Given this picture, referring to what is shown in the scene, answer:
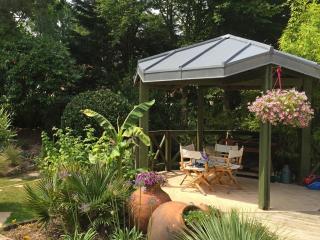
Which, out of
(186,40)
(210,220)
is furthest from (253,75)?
(186,40)

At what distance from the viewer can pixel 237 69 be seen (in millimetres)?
7867

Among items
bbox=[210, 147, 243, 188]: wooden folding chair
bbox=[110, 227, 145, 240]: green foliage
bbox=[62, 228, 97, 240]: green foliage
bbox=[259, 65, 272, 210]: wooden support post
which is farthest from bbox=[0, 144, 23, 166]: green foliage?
bbox=[110, 227, 145, 240]: green foliage

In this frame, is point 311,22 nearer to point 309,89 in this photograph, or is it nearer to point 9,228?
point 309,89

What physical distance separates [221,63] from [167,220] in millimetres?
3431

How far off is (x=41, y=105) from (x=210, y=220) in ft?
41.6

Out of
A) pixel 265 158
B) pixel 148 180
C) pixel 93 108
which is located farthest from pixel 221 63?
pixel 93 108

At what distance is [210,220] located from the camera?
4.77 metres

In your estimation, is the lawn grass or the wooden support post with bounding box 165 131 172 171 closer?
the lawn grass

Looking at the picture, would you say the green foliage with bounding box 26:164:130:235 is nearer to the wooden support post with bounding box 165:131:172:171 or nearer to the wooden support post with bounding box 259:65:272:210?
the wooden support post with bounding box 259:65:272:210

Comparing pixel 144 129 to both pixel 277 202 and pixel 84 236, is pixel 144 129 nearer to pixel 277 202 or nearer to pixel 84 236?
pixel 277 202

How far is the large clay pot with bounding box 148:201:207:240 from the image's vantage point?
532cm

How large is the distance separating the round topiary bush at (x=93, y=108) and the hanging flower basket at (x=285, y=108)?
646cm

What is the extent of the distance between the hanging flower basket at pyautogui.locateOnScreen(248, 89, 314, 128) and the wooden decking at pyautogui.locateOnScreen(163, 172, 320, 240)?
155 centimetres

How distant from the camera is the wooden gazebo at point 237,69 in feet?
26.0
